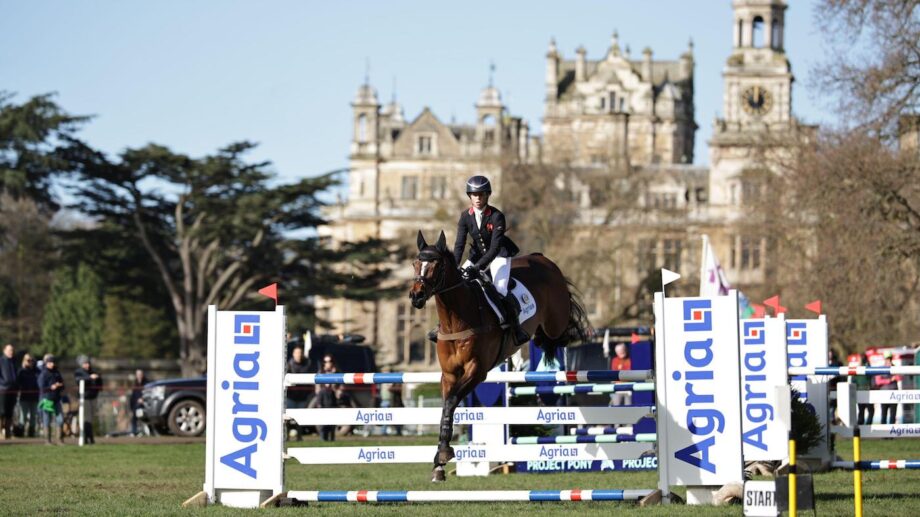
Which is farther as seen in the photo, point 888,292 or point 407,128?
point 407,128

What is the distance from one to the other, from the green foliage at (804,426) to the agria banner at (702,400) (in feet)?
15.1

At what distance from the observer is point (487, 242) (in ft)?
46.4

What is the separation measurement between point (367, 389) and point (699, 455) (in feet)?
70.8

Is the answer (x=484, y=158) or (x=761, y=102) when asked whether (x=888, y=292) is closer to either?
(x=484, y=158)

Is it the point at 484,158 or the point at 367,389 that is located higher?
the point at 484,158

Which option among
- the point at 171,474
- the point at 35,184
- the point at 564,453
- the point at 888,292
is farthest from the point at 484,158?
the point at 564,453

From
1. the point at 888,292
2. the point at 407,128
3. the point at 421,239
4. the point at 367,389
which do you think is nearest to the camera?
the point at 421,239

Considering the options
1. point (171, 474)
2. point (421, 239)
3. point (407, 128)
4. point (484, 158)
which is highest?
point (407, 128)

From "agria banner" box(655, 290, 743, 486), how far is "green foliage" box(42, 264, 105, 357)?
6693 centimetres

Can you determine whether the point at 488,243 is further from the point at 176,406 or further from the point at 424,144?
the point at 424,144

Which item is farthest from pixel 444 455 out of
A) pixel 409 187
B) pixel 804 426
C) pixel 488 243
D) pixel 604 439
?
pixel 409 187

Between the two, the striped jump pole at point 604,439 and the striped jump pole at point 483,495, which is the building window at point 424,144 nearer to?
the striped jump pole at point 604,439

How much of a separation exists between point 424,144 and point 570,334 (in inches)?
3772

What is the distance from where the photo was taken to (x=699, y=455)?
1271 centimetres
